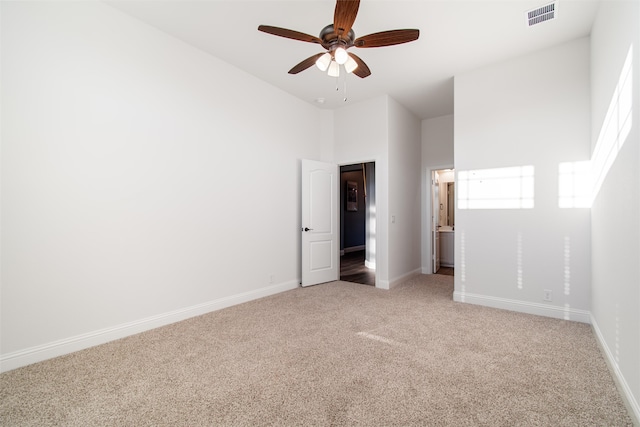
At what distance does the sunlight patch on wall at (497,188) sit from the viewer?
349cm

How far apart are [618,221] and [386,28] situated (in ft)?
8.56

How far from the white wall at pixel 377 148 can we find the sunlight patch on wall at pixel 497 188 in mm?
1190

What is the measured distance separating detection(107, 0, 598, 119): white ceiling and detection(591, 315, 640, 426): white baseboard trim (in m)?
3.01

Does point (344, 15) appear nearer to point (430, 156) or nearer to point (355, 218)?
point (430, 156)

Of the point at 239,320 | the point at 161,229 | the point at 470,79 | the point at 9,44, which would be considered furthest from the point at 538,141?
the point at 9,44

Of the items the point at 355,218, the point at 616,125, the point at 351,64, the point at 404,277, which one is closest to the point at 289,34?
the point at 351,64

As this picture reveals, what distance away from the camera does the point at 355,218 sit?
9.32m

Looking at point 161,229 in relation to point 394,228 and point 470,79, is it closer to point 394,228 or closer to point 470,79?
point 394,228

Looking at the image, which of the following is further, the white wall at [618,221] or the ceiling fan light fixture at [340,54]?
the ceiling fan light fixture at [340,54]

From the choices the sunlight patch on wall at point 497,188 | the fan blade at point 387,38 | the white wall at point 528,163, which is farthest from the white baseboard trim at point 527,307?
the fan blade at point 387,38

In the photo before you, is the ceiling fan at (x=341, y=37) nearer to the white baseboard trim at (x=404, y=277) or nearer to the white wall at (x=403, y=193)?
the white wall at (x=403, y=193)

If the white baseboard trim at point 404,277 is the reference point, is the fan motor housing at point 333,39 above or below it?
above

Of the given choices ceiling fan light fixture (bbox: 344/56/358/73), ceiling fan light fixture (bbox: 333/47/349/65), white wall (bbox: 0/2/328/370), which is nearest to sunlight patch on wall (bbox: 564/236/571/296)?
ceiling fan light fixture (bbox: 344/56/358/73)

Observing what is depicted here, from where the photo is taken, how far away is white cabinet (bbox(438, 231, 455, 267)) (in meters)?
6.62
